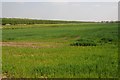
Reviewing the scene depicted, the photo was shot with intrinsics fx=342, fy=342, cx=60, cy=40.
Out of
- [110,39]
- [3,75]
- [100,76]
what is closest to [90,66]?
[100,76]

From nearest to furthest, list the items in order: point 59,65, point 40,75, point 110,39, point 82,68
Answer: point 40,75
point 82,68
point 59,65
point 110,39

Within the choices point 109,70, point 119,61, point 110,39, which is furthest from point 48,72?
point 110,39

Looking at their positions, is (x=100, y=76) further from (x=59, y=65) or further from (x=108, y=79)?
(x=59, y=65)

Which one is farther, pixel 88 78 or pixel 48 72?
pixel 48 72

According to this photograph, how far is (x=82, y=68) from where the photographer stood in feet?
45.4

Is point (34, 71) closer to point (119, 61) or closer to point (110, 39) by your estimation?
point (119, 61)

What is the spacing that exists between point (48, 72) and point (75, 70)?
1.11m

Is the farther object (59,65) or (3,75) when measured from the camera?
(59,65)

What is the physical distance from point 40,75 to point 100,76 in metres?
2.23

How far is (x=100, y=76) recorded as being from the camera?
12.4 metres

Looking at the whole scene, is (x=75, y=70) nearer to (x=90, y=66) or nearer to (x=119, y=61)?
(x=90, y=66)

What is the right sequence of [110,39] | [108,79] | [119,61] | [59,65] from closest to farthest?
[108,79] → [59,65] → [119,61] → [110,39]

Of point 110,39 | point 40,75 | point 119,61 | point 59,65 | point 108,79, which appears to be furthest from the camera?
point 110,39

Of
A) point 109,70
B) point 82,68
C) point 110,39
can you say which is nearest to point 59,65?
point 82,68
